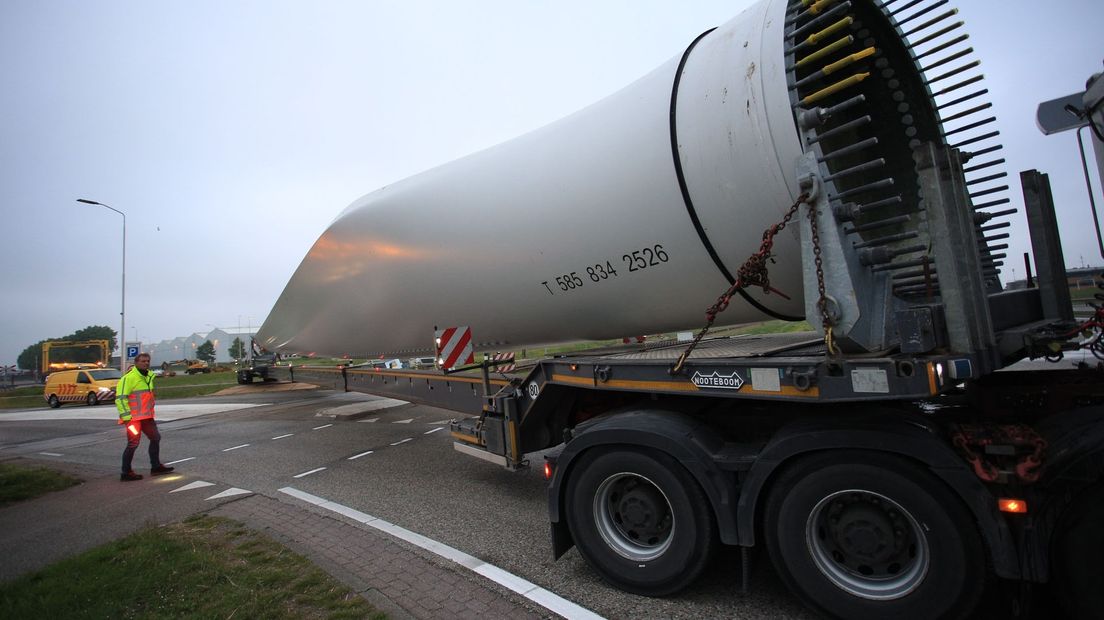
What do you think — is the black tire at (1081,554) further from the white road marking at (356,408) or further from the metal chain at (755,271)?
the white road marking at (356,408)

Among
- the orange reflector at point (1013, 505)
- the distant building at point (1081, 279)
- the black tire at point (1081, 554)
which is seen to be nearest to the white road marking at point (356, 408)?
the distant building at point (1081, 279)

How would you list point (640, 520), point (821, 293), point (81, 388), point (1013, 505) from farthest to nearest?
1. point (81, 388)
2. point (640, 520)
3. point (821, 293)
4. point (1013, 505)

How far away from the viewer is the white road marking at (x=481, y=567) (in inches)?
122

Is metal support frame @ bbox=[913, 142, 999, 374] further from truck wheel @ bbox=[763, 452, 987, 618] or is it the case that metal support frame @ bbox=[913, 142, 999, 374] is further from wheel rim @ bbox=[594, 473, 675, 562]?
wheel rim @ bbox=[594, 473, 675, 562]

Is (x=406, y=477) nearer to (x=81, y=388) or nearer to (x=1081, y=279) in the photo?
(x=1081, y=279)

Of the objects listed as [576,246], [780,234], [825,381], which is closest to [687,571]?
[825,381]

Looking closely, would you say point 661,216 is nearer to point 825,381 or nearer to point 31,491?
point 825,381

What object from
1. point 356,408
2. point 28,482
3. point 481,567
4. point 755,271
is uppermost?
point 755,271

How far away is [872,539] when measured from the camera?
2600 millimetres

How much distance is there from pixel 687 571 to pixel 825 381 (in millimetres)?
1303

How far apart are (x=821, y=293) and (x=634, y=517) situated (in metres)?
1.66

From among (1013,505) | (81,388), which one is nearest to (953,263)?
(1013,505)

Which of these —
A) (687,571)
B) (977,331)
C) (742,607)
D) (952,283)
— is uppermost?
(952,283)

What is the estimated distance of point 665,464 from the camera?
125 inches
